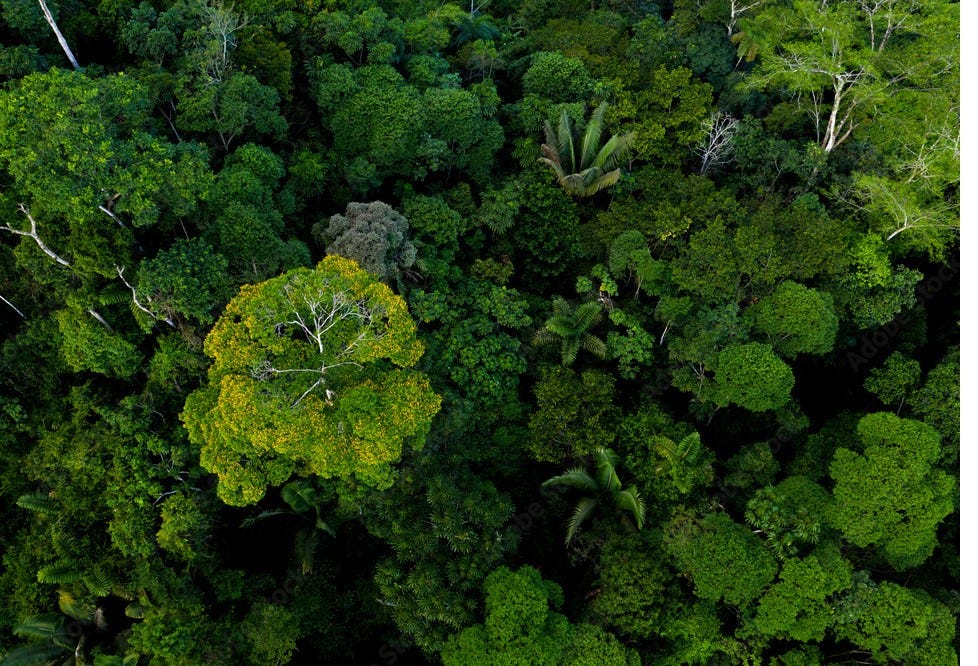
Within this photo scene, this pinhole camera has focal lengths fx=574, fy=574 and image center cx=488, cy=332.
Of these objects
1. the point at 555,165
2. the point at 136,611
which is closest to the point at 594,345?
the point at 555,165

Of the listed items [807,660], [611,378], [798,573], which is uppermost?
[611,378]

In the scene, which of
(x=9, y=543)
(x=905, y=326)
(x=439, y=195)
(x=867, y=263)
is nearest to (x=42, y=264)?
(x=9, y=543)

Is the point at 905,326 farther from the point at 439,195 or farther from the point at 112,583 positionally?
the point at 112,583

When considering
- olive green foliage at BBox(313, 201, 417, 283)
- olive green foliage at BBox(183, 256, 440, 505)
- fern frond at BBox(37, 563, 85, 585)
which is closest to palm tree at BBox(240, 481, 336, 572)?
olive green foliage at BBox(183, 256, 440, 505)

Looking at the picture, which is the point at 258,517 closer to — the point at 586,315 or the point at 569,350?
the point at 569,350

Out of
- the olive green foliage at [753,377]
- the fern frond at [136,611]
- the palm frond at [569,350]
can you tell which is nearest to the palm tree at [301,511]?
the fern frond at [136,611]

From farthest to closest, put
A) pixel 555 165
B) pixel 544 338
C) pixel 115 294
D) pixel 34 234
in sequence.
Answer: pixel 555 165 → pixel 544 338 → pixel 115 294 → pixel 34 234

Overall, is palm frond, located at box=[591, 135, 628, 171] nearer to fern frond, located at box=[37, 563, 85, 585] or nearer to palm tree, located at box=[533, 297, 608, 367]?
palm tree, located at box=[533, 297, 608, 367]

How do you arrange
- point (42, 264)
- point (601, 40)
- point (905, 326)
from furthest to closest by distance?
point (601, 40) → point (905, 326) → point (42, 264)
